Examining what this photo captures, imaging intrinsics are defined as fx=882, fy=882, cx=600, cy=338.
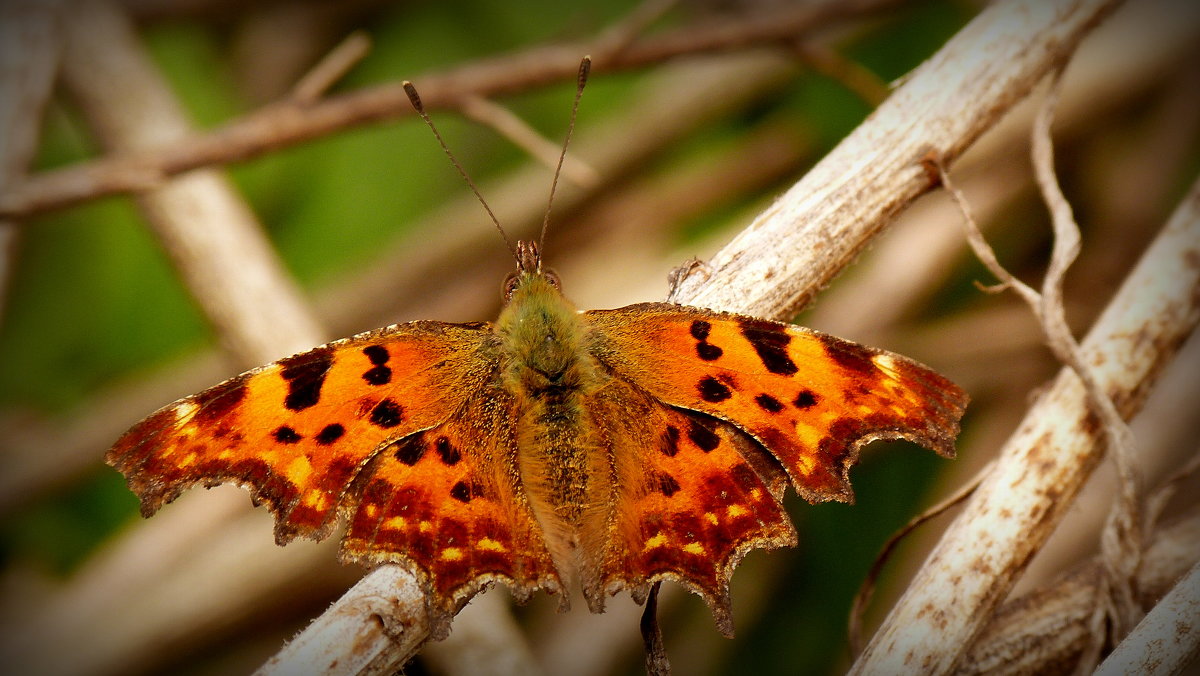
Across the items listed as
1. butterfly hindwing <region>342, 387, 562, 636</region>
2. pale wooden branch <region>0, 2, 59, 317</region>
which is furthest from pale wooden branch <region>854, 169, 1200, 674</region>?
pale wooden branch <region>0, 2, 59, 317</region>

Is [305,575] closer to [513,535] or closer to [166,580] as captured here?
[166,580]

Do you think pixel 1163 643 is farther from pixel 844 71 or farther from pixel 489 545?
pixel 844 71

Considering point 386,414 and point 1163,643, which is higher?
point 386,414

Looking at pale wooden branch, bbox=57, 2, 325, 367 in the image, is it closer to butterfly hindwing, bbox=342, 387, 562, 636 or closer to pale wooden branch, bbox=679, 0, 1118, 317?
butterfly hindwing, bbox=342, 387, 562, 636

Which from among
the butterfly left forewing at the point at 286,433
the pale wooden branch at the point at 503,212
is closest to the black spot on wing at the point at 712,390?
the butterfly left forewing at the point at 286,433

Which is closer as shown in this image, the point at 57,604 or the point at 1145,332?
the point at 1145,332

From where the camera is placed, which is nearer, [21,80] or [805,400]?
[805,400]

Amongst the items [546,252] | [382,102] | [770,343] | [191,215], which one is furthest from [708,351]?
[546,252]

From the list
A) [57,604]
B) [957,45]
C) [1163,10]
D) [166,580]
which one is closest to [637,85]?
[1163,10]
